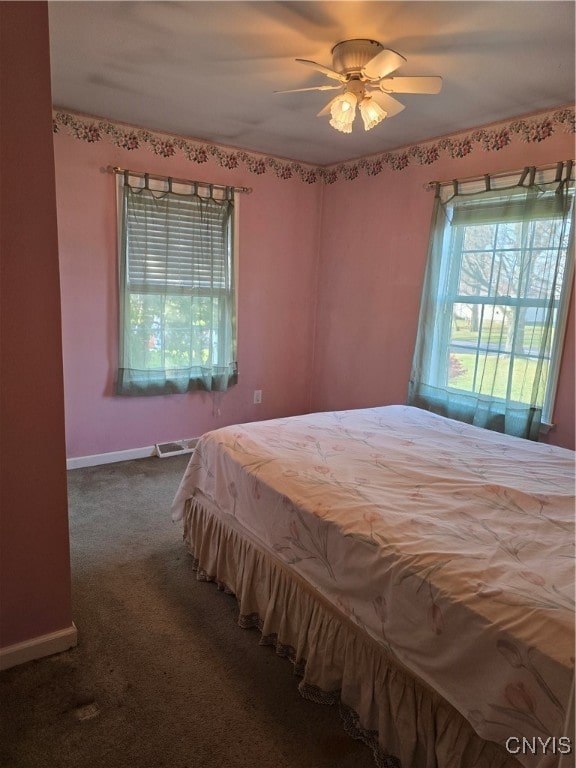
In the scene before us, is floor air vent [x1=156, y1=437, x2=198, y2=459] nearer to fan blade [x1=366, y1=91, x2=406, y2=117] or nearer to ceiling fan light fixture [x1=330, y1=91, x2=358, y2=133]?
ceiling fan light fixture [x1=330, y1=91, x2=358, y2=133]

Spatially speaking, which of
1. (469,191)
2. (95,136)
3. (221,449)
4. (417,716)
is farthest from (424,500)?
(95,136)

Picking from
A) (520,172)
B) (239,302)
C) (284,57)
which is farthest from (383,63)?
(239,302)

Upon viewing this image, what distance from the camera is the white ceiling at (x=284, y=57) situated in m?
1.92

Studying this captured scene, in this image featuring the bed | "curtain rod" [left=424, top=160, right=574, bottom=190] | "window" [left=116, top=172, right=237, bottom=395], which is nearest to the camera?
the bed

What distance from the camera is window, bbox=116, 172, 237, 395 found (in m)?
3.53

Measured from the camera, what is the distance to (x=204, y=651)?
1.87 meters

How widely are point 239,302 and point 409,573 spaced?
3097mm

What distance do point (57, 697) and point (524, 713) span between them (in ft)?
4.66

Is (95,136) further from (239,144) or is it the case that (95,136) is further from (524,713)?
(524,713)

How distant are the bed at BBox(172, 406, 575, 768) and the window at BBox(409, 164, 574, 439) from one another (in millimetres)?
764

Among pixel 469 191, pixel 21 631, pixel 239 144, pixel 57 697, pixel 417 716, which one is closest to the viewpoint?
pixel 417 716

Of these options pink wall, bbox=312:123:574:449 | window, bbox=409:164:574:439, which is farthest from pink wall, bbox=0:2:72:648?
pink wall, bbox=312:123:574:449

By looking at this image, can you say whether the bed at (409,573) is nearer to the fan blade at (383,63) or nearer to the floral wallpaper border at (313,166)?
the fan blade at (383,63)

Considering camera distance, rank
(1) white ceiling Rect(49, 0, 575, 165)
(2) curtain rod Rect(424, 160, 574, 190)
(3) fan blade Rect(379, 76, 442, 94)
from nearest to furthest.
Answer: (1) white ceiling Rect(49, 0, 575, 165) → (3) fan blade Rect(379, 76, 442, 94) → (2) curtain rod Rect(424, 160, 574, 190)
